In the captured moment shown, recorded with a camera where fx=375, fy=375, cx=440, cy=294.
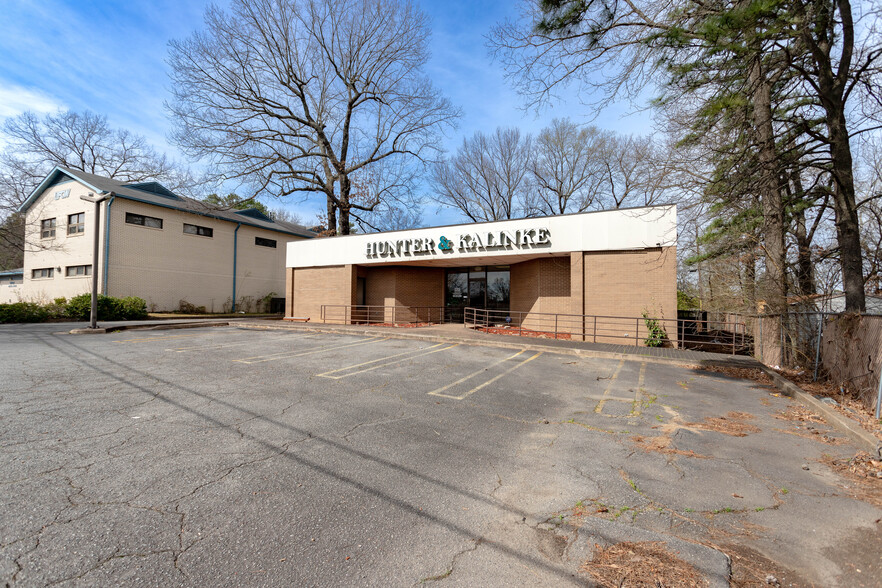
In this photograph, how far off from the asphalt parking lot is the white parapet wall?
7.37 metres

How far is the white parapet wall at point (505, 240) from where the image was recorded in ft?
43.0

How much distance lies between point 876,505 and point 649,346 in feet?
33.7

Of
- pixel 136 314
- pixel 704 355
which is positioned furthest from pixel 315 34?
pixel 704 355

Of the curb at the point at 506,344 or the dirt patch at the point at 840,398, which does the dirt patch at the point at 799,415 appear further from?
the curb at the point at 506,344

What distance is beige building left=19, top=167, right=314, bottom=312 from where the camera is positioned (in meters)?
22.6

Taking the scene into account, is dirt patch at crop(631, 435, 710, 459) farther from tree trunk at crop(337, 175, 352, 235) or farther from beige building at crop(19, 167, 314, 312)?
beige building at crop(19, 167, 314, 312)

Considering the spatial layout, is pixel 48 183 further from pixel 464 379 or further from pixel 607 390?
pixel 607 390

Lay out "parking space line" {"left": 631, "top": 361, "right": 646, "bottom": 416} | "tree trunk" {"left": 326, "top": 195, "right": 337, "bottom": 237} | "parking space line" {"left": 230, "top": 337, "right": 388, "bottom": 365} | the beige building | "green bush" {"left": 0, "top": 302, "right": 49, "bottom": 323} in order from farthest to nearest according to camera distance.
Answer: "tree trunk" {"left": 326, "top": 195, "right": 337, "bottom": 237} < the beige building < "green bush" {"left": 0, "top": 302, "right": 49, "bottom": 323} < "parking space line" {"left": 230, "top": 337, "right": 388, "bottom": 365} < "parking space line" {"left": 631, "top": 361, "right": 646, "bottom": 416}

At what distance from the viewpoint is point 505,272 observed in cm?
1922

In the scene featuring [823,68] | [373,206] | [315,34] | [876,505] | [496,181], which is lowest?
[876,505]

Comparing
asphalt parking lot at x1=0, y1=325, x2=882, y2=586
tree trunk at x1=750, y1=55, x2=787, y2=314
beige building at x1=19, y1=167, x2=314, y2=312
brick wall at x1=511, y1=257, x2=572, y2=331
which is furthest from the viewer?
beige building at x1=19, y1=167, x2=314, y2=312

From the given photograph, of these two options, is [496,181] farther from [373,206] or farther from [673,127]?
[673,127]

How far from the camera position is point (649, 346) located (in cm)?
1292

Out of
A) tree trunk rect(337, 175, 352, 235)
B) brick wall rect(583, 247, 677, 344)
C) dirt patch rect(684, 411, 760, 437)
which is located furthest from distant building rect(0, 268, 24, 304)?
dirt patch rect(684, 411, 760, 437)
